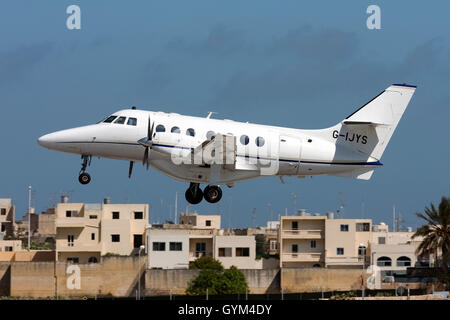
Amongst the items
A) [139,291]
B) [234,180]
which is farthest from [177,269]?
[234,180]

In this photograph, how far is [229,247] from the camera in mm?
99750

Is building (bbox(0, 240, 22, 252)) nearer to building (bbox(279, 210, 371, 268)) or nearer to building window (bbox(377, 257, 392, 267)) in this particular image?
building (bbox(279, 210, 371, 268))

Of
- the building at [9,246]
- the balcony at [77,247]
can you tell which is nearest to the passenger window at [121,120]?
the balcony at [77,247]

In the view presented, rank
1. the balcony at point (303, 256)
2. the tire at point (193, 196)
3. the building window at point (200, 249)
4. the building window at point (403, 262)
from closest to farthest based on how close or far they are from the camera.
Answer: the tire at point (193, 196) < the building window at point (200, 249) < the balcony at point (303, 256) < the building window at point (403, 262)

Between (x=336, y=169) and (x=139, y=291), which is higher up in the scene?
(x=336, y=169)

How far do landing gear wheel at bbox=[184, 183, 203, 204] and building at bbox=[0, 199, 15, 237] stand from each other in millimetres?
113345

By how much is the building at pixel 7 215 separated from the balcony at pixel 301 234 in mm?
65349

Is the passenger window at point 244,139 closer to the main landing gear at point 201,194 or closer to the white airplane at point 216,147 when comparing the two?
the white airplane at point 216,147

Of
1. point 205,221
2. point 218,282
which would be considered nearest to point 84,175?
point 218,282

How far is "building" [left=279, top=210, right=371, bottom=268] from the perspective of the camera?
10506cm

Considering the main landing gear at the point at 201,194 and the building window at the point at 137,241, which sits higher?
the main landing gear at the point at 201,194

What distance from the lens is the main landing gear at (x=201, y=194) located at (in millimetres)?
45094
